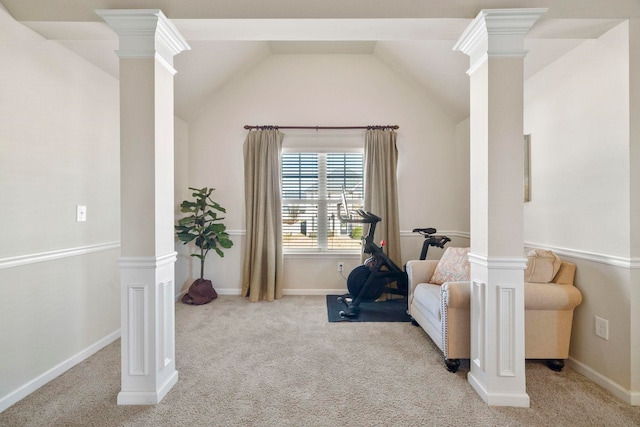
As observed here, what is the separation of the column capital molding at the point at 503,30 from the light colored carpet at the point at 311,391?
6.70 ft

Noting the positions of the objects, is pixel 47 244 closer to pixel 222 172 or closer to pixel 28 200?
pixel 28 200

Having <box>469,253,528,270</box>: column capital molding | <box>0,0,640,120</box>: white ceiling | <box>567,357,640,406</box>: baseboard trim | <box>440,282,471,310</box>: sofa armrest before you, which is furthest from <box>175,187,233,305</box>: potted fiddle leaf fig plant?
<box>567,357,640,406</box>: baseboard trim

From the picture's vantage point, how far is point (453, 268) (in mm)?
2668

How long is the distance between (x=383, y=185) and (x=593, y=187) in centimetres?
211

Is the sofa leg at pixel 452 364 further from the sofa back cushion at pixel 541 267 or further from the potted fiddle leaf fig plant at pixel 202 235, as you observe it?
the potted fiddle leaf fig plant at pixel 202 235

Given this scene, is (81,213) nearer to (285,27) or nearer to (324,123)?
(285,27)

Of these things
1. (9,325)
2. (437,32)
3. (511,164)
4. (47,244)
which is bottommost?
(9,325)

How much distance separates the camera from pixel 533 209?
8.44ft

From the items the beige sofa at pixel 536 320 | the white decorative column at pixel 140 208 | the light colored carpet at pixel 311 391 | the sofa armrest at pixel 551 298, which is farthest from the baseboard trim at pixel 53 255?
the sofa armrest at pixel 551 298

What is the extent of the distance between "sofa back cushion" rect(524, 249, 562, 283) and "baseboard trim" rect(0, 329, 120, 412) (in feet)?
11.0

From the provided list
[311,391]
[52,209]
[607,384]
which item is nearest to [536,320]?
[607,384]

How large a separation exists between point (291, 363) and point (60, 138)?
2.31 m

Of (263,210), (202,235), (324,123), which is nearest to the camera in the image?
(202,235)

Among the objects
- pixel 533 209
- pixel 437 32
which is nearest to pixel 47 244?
pixel 437 32
